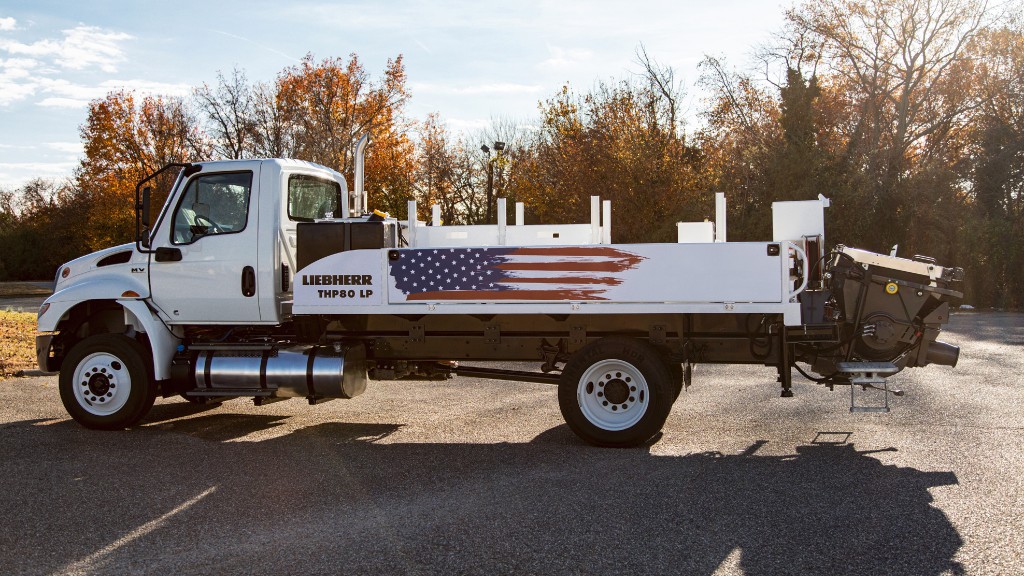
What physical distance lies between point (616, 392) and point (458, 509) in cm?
240

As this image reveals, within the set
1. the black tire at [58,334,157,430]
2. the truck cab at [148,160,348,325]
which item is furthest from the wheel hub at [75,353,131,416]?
the truck cab at [148,160,348,325]

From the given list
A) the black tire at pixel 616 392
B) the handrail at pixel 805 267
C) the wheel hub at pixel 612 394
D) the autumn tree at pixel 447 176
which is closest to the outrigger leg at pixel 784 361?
the handrail at pixel 805 267

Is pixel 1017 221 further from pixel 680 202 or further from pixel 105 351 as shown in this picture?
pixel 105 351

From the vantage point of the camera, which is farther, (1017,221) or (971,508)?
(1017,221)

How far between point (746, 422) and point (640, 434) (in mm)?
1796

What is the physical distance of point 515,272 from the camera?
741 cm

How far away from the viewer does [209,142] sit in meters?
43.1

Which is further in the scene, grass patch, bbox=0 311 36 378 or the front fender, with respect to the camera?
grass patch, bbox=0 311 36 378

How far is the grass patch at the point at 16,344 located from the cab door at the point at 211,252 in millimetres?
5906

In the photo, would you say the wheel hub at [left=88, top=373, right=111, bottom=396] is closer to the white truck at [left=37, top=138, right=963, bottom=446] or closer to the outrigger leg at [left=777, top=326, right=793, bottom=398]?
the white truck at [left=37, top=138, right=963, bottom=446]

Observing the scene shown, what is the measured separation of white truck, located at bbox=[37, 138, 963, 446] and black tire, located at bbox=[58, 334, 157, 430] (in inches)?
0.8

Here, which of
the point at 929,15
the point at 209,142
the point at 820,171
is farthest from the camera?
the point at 209,142

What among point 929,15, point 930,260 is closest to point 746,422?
point 930,260

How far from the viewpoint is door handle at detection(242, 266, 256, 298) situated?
8.19 meters
